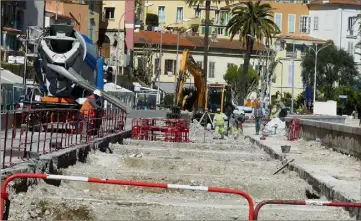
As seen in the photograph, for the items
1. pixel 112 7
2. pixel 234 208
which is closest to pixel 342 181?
pixel 234 208

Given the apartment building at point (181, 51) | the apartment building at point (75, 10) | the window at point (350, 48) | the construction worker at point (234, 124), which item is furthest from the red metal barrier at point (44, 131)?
the window at point (350, 48)

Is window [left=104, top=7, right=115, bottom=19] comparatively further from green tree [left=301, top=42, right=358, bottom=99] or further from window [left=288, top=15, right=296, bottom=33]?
window [left=288, top=15, right=296, bottom=33]

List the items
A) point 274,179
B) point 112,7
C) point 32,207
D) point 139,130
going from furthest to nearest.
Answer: point 112,7
point 139,130
point 274,179
point 32,207

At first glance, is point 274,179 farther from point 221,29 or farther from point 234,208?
point 221,29

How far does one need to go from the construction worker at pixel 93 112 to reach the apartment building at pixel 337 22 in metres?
88.5

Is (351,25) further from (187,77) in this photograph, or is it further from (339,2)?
(187,77)

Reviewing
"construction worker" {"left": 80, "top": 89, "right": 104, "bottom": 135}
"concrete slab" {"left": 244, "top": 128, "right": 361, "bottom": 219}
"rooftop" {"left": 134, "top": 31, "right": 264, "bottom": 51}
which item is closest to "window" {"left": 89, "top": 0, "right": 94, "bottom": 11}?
"rooftop" {"left": 134, "top": 31, "right": 264, "bottom": 51}

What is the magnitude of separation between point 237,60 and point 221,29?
897 centimetres

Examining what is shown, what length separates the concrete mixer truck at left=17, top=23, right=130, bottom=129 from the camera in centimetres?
3569

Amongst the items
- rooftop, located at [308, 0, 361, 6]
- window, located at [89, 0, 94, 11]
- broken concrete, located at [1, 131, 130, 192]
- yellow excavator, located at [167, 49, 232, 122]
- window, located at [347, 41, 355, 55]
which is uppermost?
rooftop, located at [308, 0, 361, 6]

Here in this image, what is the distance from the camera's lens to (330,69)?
115000mm

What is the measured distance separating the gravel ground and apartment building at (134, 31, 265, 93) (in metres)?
78.9

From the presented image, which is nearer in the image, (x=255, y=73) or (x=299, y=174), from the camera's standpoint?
(x=299, y=174)

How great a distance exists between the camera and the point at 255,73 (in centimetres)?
11419
